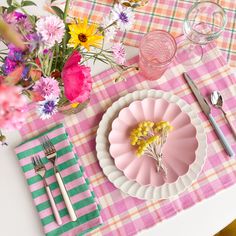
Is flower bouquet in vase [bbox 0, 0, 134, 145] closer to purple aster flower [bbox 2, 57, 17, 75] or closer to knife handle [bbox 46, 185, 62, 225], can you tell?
purple aster flower [bbox 2, 57, 17, 75]

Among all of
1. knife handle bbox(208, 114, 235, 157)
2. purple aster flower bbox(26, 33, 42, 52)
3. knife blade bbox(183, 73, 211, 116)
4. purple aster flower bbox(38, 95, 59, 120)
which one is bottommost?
knife handle bbox(208, 114, 235, 157)

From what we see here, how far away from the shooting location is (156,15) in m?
0.99

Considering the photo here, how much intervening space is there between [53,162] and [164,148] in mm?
270

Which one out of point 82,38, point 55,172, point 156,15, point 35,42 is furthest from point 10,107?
point 156,15

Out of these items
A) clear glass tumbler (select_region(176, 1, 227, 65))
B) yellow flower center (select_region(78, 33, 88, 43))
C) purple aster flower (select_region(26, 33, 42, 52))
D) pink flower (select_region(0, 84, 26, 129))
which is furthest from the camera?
clear glass tumbler (select_region(176, 1, 227, 65))

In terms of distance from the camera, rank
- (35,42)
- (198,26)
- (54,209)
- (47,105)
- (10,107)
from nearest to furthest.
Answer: (10,107) < (35,42) < (47,105) < (54,209) < (198,26)

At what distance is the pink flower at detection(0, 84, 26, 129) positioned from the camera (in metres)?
0.37

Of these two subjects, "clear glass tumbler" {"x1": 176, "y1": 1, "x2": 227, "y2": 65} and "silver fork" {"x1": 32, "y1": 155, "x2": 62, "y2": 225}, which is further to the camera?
"clear glass tumbler" {"x1": 176, "y1": 1, "x2": 227, "y2": 65}

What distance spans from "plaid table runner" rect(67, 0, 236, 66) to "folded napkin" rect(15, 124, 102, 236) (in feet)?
1.09

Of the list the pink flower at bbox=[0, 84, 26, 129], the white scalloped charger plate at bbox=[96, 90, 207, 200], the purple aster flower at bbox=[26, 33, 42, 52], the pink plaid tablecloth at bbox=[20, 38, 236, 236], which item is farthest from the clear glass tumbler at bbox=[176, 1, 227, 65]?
the pink flower at bbox=[0, 84, 26, 129]

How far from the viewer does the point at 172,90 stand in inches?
36.2

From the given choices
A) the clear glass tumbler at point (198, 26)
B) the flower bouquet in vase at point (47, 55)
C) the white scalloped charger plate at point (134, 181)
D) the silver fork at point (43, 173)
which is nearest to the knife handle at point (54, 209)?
the silver fork at point (43, 173)

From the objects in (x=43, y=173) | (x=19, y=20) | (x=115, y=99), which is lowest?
(x=43, y=173)

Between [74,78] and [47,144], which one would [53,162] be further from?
[74,78]
